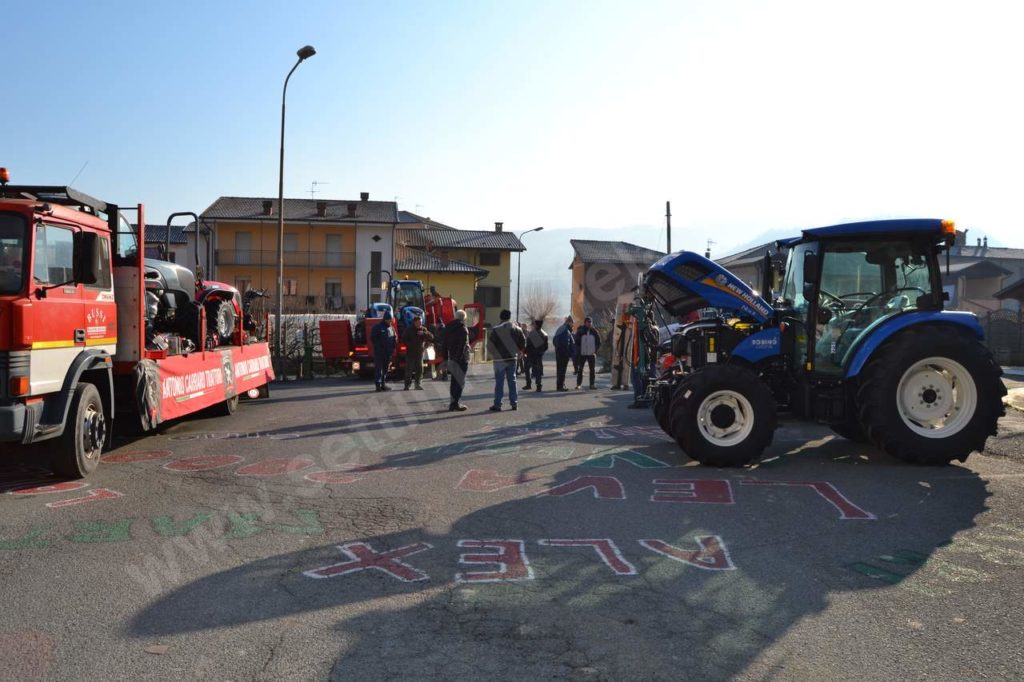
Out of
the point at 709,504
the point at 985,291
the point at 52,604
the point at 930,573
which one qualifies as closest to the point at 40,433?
the point at 52,604

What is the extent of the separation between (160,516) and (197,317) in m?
5.53

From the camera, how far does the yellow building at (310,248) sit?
2231 inches

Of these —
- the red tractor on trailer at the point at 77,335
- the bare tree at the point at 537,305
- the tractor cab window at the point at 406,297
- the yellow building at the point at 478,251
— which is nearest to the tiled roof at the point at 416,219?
the yellow building at the point at 478,251

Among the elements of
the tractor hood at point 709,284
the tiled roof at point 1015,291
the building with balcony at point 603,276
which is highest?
the building with balcony at point 603,276

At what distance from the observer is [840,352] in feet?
32.0

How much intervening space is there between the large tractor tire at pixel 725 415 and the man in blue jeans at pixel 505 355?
6300 millimetres

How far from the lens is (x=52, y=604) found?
15.9ft

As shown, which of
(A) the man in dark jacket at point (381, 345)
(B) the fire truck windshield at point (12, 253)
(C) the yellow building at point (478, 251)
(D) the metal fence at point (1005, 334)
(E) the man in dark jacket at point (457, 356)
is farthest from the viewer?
(C) the yellow building at point (478, 251)

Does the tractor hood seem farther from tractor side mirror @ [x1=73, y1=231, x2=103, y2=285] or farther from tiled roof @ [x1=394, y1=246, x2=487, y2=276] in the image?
tiled roof @ [x1=394, y1=246, x2=487, y2=276]

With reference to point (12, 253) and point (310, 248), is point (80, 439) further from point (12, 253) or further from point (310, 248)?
point (310, 248)

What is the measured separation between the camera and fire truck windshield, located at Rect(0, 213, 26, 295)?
7.66m

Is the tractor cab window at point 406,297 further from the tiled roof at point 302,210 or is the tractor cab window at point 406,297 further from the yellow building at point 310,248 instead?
the tiled roof at point 302,210

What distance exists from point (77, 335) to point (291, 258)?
50.9 m

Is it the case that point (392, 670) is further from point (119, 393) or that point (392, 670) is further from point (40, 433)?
point (119, 393)
